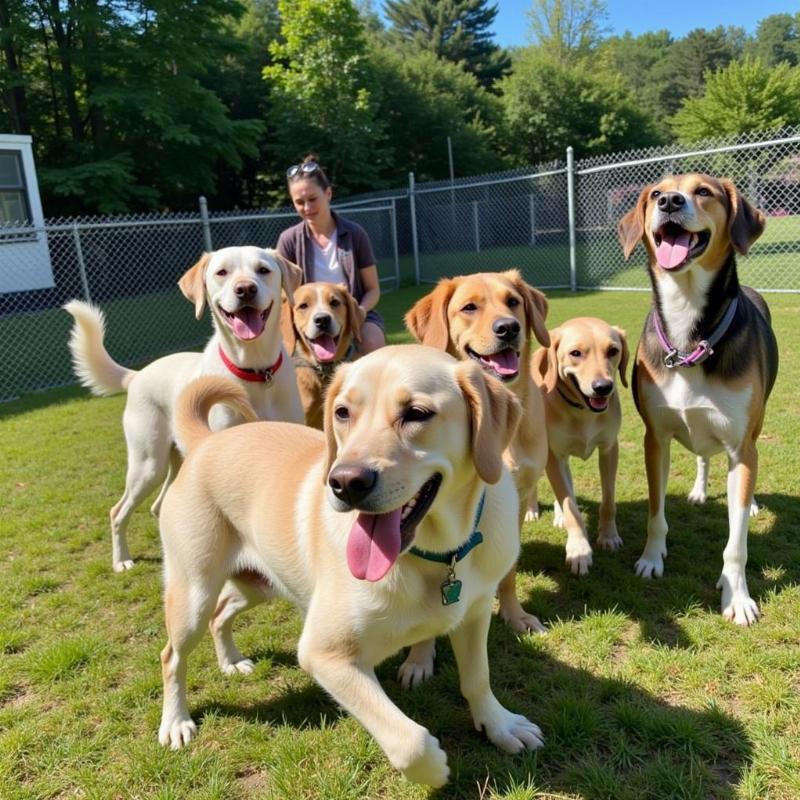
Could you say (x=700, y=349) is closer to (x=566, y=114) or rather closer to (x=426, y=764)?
(x=426, y=764)

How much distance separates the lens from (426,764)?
2010 millimetres

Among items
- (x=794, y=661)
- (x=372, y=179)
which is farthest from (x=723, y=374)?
(x=372, y=179)

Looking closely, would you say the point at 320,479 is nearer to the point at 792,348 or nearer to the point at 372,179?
the point at 792,348

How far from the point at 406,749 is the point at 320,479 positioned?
95 cm

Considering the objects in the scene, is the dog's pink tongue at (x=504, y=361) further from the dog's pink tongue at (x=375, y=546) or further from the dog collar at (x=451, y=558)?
the dog's pink tongue at (x=375, y=546)

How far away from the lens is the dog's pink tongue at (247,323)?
3.97 m

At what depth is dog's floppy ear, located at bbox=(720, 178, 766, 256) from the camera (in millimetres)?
3406

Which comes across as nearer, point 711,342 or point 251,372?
point 711,342

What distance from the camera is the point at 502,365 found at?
11.1 ft

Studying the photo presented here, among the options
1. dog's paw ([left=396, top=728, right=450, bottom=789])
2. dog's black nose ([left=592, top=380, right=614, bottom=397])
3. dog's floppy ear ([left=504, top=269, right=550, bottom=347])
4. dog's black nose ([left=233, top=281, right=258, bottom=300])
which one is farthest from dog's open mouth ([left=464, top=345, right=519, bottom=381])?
dog's paw ([left=396, top=728, right=450, bottom=789])

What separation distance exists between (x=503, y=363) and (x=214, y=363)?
1804mm

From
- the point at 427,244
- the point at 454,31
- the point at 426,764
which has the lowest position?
the point at 426,764

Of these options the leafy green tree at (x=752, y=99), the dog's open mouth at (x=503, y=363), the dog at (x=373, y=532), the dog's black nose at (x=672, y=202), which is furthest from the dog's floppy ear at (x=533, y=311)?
the leafy green tree at (x=752, y=99)

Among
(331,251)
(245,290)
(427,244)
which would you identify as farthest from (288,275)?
(427,244)
